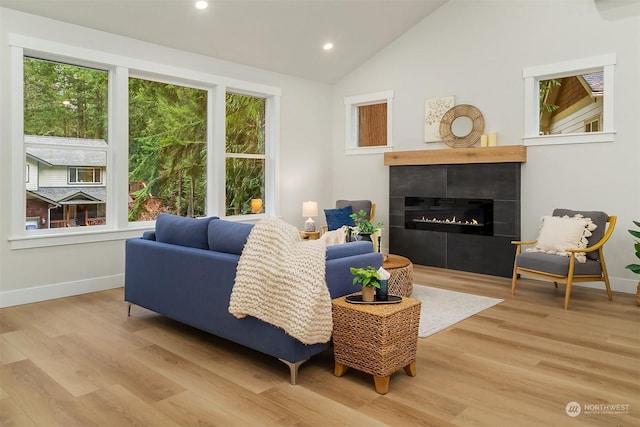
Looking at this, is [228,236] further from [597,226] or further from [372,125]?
[372,125]

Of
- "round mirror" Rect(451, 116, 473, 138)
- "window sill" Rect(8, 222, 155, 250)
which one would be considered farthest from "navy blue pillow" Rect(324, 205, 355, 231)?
"window sill" Rect(8, 222, 155, 250)

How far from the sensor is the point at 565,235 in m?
4.79

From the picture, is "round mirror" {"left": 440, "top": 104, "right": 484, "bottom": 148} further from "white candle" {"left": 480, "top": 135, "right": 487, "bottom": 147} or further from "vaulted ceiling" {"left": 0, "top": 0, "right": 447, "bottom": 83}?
"vaulted ceiling" {"left": 0, "top": 0, "right": 447, "bottom": 83}

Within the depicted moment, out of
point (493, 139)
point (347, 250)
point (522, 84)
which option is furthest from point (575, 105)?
point (347, 250)

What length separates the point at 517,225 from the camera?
5.77 m

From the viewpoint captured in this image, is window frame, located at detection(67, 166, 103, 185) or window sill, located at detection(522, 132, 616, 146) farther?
window sill, located at detection(522, 132, 616, 146)

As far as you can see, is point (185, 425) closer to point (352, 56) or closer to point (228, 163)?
point (228, 163)

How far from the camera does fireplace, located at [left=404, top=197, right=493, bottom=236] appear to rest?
19.8ft

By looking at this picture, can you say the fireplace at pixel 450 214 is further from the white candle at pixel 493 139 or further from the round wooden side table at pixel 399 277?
the round wooden side table at pixel 399 277

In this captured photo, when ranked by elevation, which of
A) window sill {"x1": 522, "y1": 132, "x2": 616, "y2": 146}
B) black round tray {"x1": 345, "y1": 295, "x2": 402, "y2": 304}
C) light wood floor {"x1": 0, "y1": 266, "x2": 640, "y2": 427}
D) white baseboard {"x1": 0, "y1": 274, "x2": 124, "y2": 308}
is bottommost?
light wood floor {"x1": 0, "y1": 266, "x2": 640, "y2": 427}

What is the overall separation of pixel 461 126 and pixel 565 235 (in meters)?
2.18

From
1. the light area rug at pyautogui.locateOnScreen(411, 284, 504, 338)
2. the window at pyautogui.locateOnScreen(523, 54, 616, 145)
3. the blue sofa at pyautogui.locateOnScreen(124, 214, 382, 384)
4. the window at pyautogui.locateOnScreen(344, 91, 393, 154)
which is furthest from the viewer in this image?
the window at pyautogui.locateOnScreen(344, 91, 393, 154)

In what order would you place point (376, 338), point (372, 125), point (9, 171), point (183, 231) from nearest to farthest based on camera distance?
point (376, 338) → point (183, 231) → point (9, 171) → point (372, 125)

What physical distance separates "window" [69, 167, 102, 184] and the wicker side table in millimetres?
3536
